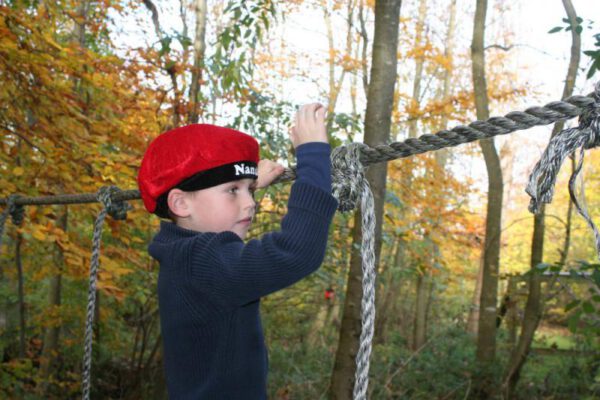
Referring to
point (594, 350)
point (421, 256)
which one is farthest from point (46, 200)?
point (421, 256)

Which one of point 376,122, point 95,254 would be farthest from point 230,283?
point 376,122

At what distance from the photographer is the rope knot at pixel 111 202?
1998 mm

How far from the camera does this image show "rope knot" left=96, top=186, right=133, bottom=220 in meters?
2.00

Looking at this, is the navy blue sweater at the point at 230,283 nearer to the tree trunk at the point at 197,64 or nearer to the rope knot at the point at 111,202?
the rope knot at the point at 111,202

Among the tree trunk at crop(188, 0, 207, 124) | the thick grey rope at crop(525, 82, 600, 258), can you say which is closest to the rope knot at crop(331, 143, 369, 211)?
the thick grey rope at crop(525, 82, 600, 258)

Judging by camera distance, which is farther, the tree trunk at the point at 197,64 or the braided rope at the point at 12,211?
the tree trunk at the point at 197,64

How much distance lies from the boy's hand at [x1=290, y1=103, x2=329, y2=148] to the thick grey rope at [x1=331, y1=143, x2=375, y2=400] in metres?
0.07

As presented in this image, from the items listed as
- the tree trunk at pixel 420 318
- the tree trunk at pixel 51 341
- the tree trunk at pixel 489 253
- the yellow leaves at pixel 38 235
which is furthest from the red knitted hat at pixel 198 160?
the tree trunk at pixel 420 318

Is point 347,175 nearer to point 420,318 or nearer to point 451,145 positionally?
point 451,145

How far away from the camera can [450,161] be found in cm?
1307

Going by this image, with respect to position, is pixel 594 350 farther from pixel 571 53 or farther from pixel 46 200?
pixel 46 200

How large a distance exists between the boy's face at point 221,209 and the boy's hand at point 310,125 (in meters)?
0.24

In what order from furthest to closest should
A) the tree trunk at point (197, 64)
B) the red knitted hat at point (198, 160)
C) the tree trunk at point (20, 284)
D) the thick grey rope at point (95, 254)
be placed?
the tree trunk at point (197, 64) < the tree trunk at point (20, 284) < the thick grey rope at point (95, 254) < the red knitted hat at point (198, 160)

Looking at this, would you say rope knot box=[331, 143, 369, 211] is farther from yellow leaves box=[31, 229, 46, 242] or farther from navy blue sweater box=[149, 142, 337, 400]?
yellow leaves box=[31, 229, 46, 242]
